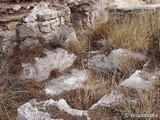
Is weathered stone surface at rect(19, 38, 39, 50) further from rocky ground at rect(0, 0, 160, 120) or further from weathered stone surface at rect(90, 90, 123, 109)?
weathered stone surface at rect(90, 90, 123, 109)

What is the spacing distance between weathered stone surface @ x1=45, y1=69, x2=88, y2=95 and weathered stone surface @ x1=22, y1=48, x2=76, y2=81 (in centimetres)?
21

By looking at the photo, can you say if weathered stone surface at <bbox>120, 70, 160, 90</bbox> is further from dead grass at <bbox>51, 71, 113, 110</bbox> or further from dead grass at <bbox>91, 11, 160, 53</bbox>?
dead grass at <bbox>91, 11, 160, 53</bbox>

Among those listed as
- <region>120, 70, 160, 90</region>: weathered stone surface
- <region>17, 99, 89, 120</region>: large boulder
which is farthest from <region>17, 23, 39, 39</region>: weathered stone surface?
<region>120, 70, 160, 90</region>: weathered stone surface

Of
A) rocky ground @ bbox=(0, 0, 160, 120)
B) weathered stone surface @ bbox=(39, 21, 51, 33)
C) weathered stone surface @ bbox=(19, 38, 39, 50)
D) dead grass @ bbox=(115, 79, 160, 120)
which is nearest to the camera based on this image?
dead grass @ bbox=(115, 79, 160, 120)

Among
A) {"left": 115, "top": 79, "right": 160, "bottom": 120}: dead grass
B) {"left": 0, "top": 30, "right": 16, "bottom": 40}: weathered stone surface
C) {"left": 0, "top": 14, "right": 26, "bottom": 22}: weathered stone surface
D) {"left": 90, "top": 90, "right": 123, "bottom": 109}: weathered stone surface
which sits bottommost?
{"left": 90, "top": 90, "right": 123, "bottom": 109}: weathered stone surface

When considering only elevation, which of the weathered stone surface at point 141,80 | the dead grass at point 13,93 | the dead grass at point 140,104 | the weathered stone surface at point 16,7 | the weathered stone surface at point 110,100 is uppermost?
the weathered stone surface at point 16,7

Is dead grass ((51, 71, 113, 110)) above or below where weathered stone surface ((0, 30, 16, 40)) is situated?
below

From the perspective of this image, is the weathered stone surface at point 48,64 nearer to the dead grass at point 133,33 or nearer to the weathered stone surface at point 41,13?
the weathered stone surface at point 41,13

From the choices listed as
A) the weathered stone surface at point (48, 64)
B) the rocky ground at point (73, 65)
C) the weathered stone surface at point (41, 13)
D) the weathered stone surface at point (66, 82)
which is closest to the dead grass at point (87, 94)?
the rocky ground at point (73, 65)

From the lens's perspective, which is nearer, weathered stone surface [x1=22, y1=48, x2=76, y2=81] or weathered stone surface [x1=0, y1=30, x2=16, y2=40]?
weathered stone surface [x1=22, y1=48, x2=76, y2=81]

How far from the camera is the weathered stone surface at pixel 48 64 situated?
4793 millimetres

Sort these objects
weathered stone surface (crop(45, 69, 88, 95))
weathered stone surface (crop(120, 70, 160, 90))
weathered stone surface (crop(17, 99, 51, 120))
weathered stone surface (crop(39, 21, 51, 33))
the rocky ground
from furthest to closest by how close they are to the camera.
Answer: weathered stone surface (crop(39, 21, 51, 33)) → weathered stone surface (crop(45, 69, 88, 95)) → weathered stone surface (crop(120, 70, 160, 90)) → the rocky ground → weathered stone surface (crop(17, 99, 51, 120))

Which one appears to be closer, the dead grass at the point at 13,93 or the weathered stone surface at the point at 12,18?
the dead grass at the point at 13,93

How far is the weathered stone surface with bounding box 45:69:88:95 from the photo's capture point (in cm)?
452
